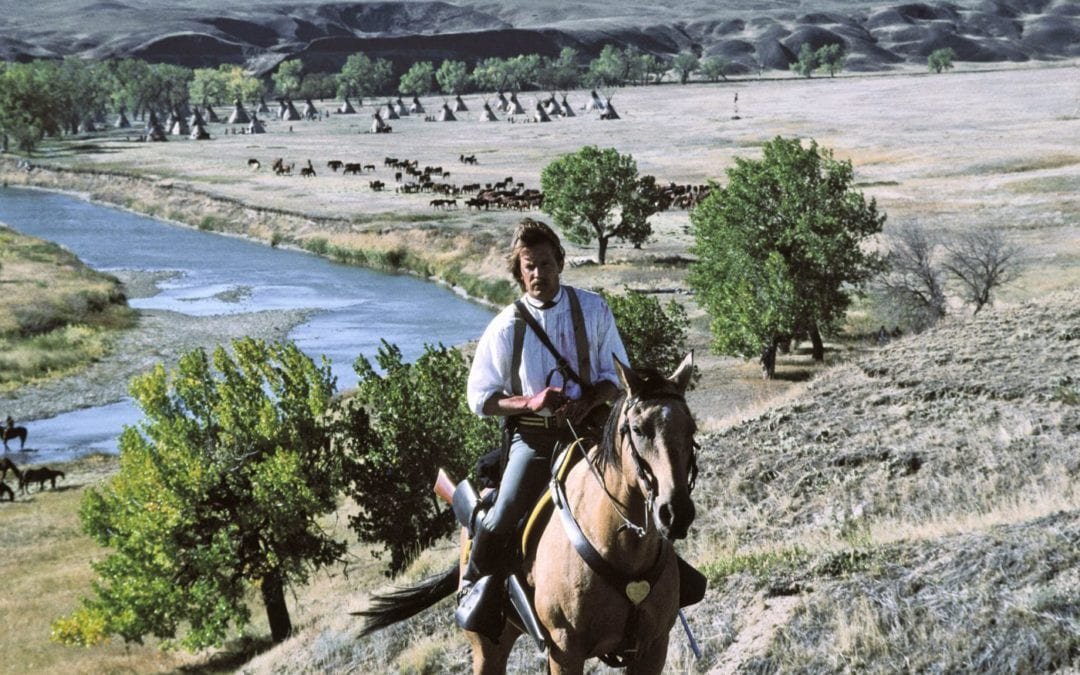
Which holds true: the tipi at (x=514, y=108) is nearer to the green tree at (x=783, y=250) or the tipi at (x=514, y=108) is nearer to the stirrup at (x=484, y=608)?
the green tree at (x=783, y=250)

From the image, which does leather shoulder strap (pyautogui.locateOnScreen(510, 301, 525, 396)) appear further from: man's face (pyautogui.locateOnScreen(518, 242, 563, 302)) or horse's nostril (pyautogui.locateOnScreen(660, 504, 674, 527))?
horse's nostril (pyautogui.locateOnScreen(660, 504, 674, 527))

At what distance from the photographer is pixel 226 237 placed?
8938 cm

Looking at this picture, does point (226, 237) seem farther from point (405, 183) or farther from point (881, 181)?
point (881, 181)

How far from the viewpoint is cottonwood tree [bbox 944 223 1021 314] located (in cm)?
4497

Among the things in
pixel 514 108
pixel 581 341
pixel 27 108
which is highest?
pixel 27 108

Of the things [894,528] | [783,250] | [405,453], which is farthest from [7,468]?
[894,528]

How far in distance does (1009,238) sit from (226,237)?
57141mm

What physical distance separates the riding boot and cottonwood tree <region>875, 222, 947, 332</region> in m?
37.9

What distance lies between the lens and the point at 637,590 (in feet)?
22.9

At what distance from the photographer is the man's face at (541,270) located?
763 centimetres

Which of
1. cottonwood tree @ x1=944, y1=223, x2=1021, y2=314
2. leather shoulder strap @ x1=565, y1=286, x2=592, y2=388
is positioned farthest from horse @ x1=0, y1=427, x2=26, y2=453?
leather shoulder strap @ x1=565, y1=286, x2=592, y2=388

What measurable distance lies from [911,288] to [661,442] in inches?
1654

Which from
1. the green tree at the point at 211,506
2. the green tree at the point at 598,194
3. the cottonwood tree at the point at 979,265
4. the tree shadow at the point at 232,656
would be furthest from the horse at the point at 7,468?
the cottonwood tree at the point at 979,265

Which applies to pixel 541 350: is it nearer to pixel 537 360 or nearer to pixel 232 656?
pixel 537 360
